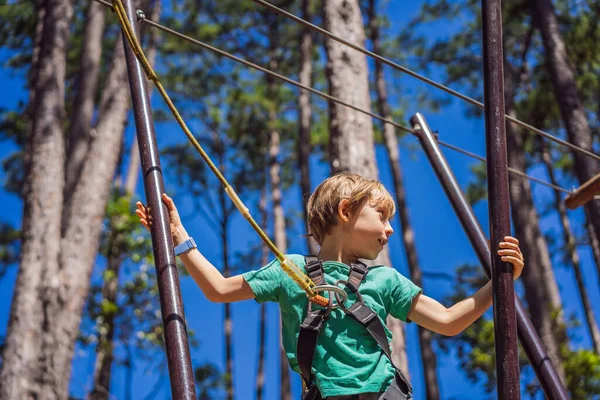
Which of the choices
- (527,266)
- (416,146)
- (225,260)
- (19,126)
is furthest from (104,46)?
(527,266)


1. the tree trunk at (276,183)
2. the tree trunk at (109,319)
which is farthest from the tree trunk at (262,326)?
the tree trunk at (109,319)

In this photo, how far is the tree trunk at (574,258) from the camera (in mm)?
14914

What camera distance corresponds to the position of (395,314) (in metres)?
2.32

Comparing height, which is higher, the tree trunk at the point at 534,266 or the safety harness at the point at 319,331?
the tree trunk at the point at 534,266

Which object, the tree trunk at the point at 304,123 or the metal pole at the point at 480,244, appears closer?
the metal pole at the point at 480,244

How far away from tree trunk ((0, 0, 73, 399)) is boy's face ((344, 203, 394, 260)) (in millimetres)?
5887

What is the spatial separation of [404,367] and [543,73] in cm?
1229

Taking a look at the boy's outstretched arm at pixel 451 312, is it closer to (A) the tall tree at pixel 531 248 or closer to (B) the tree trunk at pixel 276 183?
(A) the tall tree at pixel 531 248

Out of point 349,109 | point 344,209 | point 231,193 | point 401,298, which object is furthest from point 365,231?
point 349,109

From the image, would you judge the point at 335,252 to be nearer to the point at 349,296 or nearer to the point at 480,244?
the point at 349,296

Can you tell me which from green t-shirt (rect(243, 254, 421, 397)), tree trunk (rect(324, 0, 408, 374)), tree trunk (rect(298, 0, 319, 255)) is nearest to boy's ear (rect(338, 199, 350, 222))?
green t-shirt (rect(243, 254, 421, 397))

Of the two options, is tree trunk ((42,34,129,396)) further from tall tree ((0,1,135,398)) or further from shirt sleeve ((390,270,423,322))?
shirt sleeve ((390,270,423,322))

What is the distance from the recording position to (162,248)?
1.91 m

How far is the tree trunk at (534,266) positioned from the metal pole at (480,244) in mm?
8238
